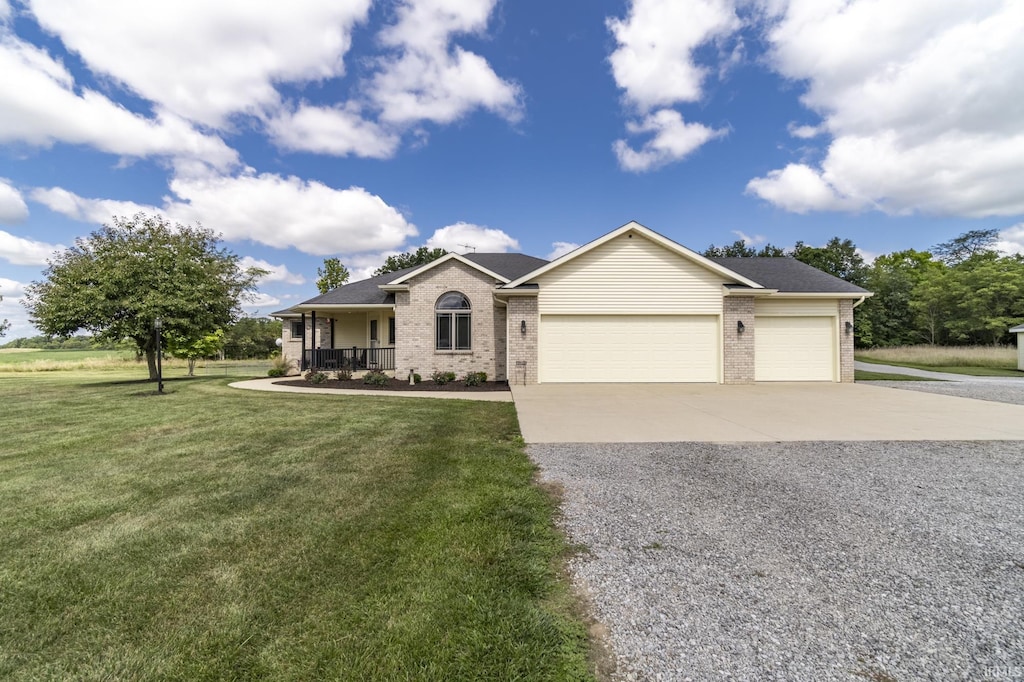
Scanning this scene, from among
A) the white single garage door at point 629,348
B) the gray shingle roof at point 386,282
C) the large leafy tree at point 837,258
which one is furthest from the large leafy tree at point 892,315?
the gray shingle roof at point 386,282

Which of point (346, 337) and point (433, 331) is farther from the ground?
point (433, 331)

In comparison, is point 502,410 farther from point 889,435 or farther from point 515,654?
point 515,654

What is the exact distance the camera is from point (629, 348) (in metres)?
13.1

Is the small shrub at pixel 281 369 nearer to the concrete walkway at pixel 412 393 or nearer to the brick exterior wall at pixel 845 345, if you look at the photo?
the concrete walkway at pixel 412 393

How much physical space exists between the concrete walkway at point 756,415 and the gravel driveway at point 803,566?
143cm

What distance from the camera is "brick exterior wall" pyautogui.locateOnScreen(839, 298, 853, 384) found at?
43.7 ft

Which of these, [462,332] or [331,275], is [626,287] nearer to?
[462,332]

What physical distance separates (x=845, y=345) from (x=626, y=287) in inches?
288

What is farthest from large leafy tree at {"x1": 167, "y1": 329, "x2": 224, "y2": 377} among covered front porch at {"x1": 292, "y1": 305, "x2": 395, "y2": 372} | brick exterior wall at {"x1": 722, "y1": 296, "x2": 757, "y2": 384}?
brick exterior wall at {"x1": 722, "y1": 296, "x2": 757, "y2": 384}

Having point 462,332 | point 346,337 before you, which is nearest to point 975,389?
point 462,332

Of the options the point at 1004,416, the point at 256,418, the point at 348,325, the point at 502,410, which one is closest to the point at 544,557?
the point at 502,410

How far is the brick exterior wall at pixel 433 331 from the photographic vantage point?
14789mm

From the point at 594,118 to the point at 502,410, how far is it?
13.9 metres

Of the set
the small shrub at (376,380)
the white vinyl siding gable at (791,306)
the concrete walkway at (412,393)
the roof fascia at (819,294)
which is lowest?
the concrete walkway at (412,393)
